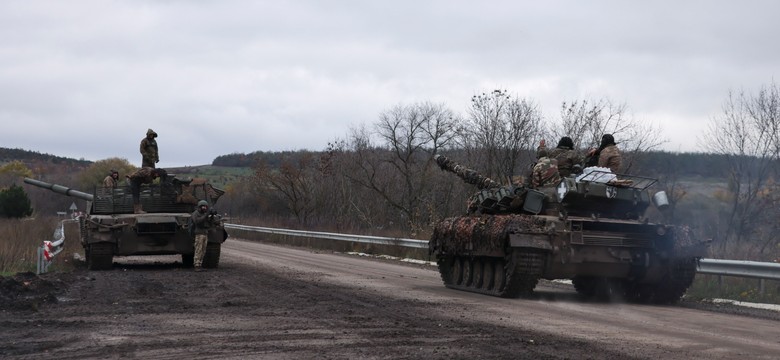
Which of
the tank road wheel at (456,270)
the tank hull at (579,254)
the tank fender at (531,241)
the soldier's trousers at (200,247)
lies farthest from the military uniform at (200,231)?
the tank fender at (531,241)

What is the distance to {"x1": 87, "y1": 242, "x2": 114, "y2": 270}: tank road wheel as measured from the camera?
1772 cm

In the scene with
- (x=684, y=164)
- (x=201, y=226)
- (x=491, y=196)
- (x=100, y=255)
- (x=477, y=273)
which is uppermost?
(x=684, y=164)

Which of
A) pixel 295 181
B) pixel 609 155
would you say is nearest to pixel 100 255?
pixel 609 155

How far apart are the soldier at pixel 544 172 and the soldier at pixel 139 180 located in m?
8.45

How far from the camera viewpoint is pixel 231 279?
52.0 ft

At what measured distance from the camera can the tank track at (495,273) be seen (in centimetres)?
1310

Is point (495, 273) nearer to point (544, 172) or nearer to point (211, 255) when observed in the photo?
point (544, 172)

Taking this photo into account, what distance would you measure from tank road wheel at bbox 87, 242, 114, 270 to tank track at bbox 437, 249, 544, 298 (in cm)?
664

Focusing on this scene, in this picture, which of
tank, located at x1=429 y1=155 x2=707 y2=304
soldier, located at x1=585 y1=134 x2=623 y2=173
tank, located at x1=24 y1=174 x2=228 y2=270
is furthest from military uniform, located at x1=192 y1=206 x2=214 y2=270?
soldier, located at x1=585 y1=134 x2=623 y2=173

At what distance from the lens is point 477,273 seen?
14.9 m

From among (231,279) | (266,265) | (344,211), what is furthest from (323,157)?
(231,279)

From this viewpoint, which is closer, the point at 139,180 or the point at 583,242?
the point at 583,242

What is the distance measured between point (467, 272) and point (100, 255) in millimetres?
7466

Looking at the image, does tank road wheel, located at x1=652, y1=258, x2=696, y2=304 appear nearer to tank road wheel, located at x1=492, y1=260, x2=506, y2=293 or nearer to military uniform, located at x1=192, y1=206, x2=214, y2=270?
tank road wheel, located at x1=492, y1=260, x2=506, y2=293
